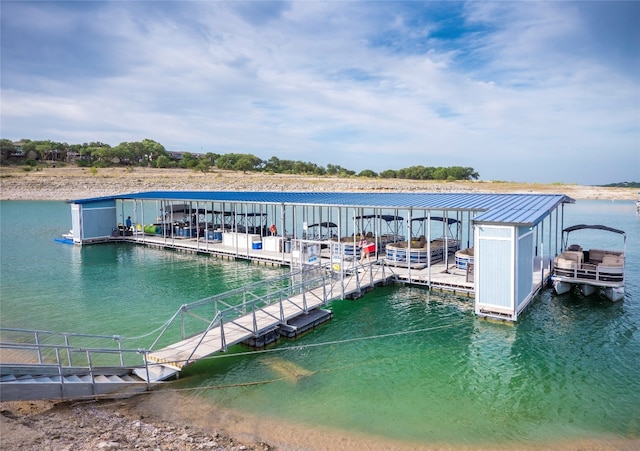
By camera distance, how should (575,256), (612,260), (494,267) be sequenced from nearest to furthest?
(494,267) → (612,260) → (575,256)

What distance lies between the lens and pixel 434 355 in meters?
12.0

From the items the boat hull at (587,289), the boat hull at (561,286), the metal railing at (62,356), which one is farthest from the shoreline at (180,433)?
the boat hull at (587,289)

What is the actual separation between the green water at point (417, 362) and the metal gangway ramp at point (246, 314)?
0.52 meters

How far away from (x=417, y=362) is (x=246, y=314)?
483 cm

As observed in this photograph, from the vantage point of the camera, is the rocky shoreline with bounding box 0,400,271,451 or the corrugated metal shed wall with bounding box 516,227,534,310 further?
the corrugated metal shed wall with bounding box 516,227,534,310

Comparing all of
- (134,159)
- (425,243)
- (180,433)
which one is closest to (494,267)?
(425,243)

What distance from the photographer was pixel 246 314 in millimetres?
12844

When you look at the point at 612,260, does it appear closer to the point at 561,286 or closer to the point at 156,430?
the point at 561,286

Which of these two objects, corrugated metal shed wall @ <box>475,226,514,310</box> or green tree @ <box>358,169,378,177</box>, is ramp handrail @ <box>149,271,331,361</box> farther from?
green tree @ <box>358,169,378,177</box>

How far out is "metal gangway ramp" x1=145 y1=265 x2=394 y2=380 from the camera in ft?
35.7

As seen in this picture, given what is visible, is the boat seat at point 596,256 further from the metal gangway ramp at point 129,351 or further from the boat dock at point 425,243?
the metal gangway ramp at point 129,351

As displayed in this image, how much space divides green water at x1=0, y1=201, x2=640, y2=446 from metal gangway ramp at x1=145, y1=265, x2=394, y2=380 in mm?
519

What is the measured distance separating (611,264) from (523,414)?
972cm

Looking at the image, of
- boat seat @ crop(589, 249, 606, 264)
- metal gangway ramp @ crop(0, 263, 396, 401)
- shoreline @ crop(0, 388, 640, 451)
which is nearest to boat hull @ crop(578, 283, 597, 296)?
boat seat @ crop(589, 249, 606, 264)
